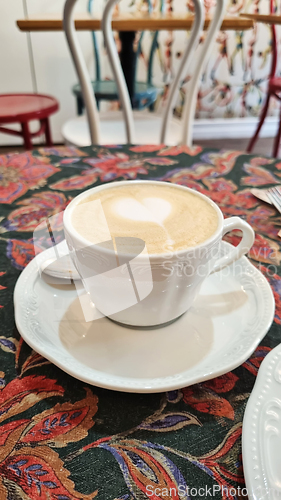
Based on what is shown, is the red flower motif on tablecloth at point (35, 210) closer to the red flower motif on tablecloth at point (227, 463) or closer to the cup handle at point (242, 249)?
the cup handle at point (242, 249)

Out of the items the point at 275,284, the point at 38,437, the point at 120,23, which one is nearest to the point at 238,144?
the point at 120,23

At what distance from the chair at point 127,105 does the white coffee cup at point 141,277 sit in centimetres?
67

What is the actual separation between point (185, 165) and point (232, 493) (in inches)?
19.4

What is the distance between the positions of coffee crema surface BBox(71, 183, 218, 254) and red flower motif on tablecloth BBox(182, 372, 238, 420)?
11 cm

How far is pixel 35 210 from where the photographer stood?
0.50m

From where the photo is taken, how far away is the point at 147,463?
229mm

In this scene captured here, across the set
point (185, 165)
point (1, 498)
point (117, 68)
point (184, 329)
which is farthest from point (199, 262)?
point (117, 68)

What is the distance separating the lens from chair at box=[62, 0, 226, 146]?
2.73 ft

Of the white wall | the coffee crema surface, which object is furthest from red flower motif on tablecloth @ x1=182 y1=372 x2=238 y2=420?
the white wall

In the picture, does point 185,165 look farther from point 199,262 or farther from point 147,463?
point 147,463

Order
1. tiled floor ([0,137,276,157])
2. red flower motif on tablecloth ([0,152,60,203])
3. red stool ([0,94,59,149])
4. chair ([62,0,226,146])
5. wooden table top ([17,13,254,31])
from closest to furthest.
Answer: red flower motif on tablecloth ([0,152,60,203])
chair ([62,0,226,146])
wooden table top ([17,13,254,31])
red stool ([0,94,59,149])
tiled floor ([0,137,276,157])

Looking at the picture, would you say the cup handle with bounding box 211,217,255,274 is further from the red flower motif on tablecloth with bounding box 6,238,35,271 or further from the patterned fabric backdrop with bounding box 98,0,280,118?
the patterned fabric backdrop with bounding box 98,0,280,118

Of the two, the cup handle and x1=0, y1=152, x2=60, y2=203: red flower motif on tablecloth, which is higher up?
x1=0, y1=152, x2=60, y2=203: red flower motif on tablecloth

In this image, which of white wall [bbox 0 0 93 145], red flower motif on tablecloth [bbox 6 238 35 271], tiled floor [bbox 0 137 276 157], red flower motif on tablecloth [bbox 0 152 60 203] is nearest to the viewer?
Result: red flower motif on tablecloth [bbox 6 238 35 271]
